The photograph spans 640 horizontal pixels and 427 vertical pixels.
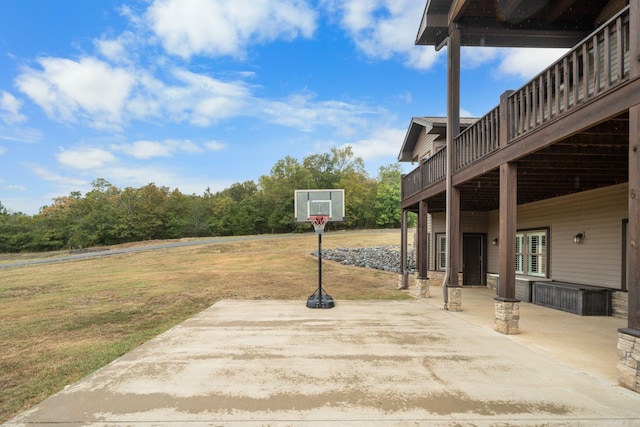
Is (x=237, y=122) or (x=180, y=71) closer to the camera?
(x=180, y=71)

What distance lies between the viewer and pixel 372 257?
67.3 feet

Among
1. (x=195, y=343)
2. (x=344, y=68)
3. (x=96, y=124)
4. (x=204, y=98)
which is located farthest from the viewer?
(x=96, y=124)

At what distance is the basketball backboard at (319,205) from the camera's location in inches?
416

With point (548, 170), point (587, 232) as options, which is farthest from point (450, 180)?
point (587, 232)

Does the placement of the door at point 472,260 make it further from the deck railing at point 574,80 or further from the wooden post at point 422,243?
the deck railing at point 574,80

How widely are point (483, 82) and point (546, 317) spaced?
22.6 m

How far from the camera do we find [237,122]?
Result: 36.9 m

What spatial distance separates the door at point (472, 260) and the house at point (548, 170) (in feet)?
0.13

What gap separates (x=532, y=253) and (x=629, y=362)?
7.60 m

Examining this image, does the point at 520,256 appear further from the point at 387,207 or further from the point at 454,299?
the point at 387,207

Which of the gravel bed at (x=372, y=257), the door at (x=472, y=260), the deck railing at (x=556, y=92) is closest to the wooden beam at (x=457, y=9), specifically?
the deck railing at (x=556, y=92)

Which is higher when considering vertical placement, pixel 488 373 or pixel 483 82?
pixel 483 82

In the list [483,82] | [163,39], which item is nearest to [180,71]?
[163,39]

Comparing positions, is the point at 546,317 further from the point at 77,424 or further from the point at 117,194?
the point at 117,194
